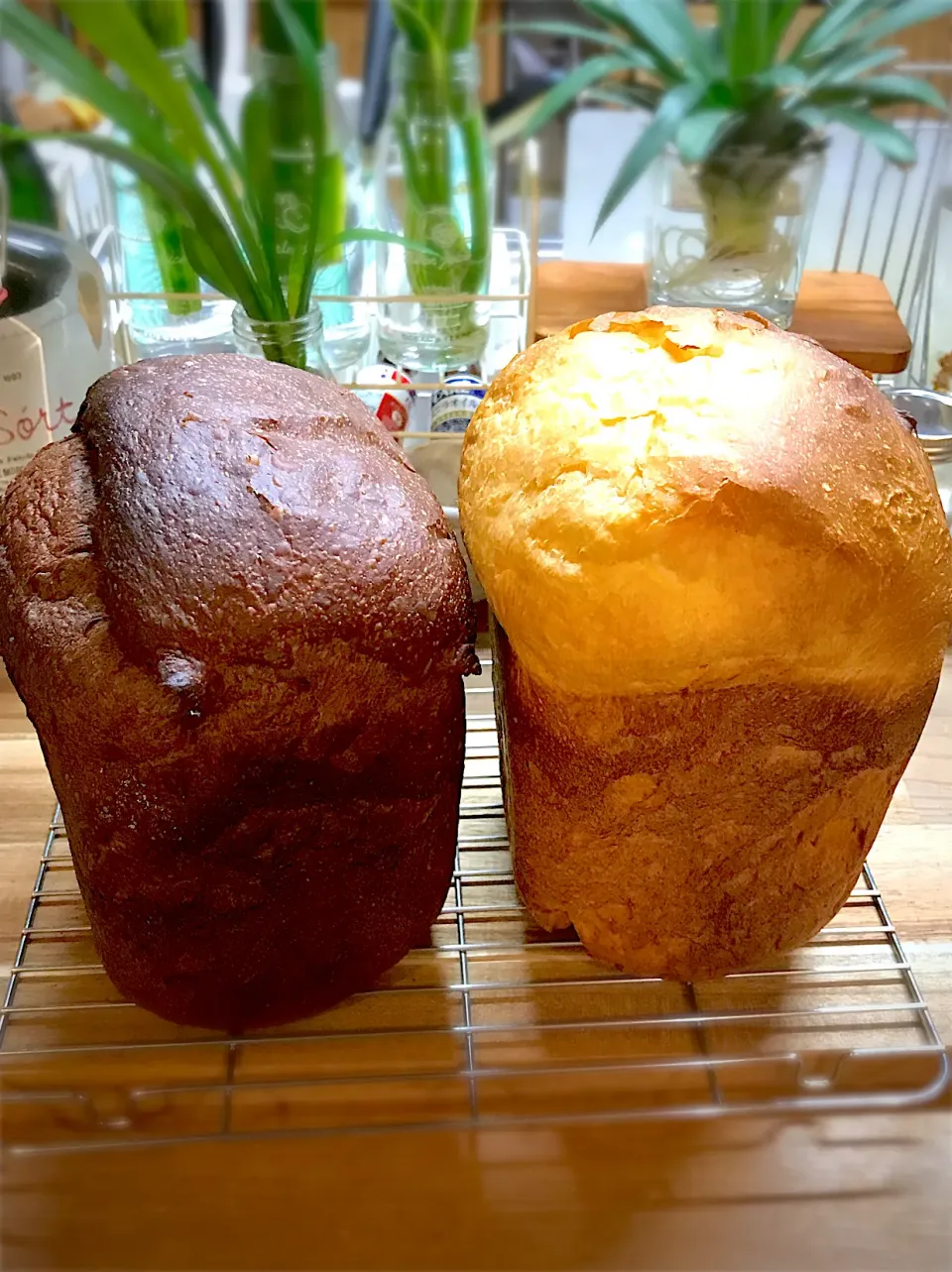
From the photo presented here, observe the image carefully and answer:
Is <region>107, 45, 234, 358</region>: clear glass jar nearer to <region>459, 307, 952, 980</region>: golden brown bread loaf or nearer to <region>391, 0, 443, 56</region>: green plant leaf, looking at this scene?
<region>391, 0, 443, 56</region>: green plant leaf

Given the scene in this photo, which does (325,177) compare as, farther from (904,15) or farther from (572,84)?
(904,15)

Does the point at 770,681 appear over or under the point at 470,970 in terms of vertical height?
over

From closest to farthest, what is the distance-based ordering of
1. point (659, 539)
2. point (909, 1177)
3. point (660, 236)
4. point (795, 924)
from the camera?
point (659, 539) < point (909, 1177) < point (795, 924) < point (660, 236)

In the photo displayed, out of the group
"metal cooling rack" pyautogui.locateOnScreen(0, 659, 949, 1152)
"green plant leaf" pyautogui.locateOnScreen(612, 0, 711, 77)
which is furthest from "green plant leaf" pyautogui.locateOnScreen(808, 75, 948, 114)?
"metal cooling rack" pyautogui.locateOnScreen(0, 659, 949, 1152)

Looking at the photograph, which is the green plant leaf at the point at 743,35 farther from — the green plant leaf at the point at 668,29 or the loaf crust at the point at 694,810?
the loaf crust at the point at 694,810

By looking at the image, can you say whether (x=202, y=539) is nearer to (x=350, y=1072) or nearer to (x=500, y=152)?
(x=350, y=1072)

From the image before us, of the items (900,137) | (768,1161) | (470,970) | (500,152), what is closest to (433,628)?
(470,970)

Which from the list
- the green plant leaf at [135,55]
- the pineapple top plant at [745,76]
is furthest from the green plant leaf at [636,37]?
the green plant leaf at [135,55]
